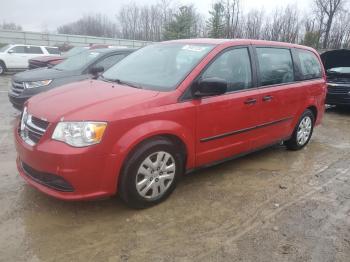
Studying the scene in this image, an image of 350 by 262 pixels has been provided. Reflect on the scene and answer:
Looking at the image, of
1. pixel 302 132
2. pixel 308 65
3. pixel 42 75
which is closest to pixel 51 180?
pixel 302 132

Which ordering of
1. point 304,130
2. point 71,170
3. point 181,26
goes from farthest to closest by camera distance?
point 181,26
point 304,130
point 71,170

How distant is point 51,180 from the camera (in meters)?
3.33

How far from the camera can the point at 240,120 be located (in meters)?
4.46

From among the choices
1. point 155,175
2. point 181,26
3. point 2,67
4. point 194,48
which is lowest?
point 2,67

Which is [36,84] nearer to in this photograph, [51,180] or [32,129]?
[32,129]

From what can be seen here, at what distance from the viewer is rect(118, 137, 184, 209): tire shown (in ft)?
11.3

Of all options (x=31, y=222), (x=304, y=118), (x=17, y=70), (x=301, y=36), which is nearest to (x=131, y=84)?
(x=31, y=222)

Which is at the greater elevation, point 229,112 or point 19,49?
point 229,112

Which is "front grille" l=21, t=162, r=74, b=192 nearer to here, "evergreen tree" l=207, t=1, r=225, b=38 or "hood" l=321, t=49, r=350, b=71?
"hood" l=321, t=49, r=350, b=71

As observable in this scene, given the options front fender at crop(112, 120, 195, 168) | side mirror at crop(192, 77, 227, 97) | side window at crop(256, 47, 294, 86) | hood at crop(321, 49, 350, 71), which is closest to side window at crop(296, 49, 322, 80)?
side window at crop(256, 47, 294, 86)

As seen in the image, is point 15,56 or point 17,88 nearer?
point 17,88

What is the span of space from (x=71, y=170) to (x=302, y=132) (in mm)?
4106

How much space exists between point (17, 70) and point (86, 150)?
18387mm

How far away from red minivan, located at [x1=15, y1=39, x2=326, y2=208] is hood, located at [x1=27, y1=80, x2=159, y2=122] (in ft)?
0.03
